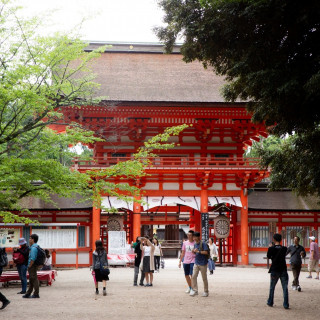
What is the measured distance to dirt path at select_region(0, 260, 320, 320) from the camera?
10.3m

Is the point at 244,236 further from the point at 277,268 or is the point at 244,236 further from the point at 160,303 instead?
the point at 277,268

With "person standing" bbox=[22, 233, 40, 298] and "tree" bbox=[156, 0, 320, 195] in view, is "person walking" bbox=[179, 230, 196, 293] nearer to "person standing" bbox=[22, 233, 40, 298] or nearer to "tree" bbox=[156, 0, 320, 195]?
"tree" bbox=[156, 0, 320, 195]

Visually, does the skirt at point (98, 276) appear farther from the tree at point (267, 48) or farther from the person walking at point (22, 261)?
the tree at point (267, 48)

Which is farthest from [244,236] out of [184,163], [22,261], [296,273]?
[22,261]

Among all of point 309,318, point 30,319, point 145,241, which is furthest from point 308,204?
point 30,319

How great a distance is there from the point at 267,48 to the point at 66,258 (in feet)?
60.0

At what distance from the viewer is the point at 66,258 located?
26375mm

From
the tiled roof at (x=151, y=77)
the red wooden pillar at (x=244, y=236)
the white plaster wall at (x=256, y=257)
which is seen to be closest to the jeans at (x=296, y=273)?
the red wooden pillar at (x=244, y=236)

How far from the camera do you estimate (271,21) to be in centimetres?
1030

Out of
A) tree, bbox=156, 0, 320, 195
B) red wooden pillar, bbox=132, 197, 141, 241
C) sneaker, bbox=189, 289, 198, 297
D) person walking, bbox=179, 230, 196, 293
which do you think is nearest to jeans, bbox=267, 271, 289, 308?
sneaker, bbox=189, 289, 198, 297

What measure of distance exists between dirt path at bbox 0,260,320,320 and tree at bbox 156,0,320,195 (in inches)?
130

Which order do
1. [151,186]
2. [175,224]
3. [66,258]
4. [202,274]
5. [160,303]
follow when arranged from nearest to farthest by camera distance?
[160,303] → [202,274] → [66,258] → [151,186] → [175,224]

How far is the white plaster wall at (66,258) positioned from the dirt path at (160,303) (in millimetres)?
9849

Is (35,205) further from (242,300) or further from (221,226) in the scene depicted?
(242,300)
